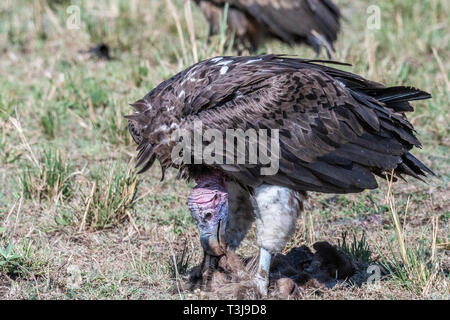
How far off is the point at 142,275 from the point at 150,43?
392 centimetres

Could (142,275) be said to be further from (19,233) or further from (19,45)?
(19,45)

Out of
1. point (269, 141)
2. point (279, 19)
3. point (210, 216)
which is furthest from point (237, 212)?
point (279, 19)

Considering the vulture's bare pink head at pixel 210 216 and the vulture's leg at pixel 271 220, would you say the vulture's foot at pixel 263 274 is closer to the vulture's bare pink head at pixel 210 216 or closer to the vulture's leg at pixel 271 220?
the vulture's leg at pixel 271 220

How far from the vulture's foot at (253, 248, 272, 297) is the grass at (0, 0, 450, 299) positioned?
0.24 metres

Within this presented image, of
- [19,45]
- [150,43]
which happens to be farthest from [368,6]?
[19,45]

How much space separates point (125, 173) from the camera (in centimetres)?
493

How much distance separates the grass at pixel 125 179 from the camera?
4133mm

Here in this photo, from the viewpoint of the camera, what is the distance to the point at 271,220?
152 inches

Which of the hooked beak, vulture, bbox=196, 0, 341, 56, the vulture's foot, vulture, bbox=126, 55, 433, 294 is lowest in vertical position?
the vulture's foot

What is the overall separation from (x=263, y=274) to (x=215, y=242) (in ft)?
1.02

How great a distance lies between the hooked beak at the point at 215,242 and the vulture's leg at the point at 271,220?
7.8 inches

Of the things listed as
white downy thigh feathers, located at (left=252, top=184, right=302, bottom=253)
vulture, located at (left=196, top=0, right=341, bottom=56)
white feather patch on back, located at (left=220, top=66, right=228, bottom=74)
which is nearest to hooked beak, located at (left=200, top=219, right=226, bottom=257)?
white downy thigh feathers, located at (left=252, top=184, right=302, bottom=253)

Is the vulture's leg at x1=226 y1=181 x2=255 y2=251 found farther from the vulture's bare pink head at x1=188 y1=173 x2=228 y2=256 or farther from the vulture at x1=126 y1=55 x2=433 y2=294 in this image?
the vulture's bare pink head at x1=188 y1=173 x2=228 y2=256

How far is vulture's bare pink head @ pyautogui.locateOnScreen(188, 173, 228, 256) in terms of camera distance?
3895mm
